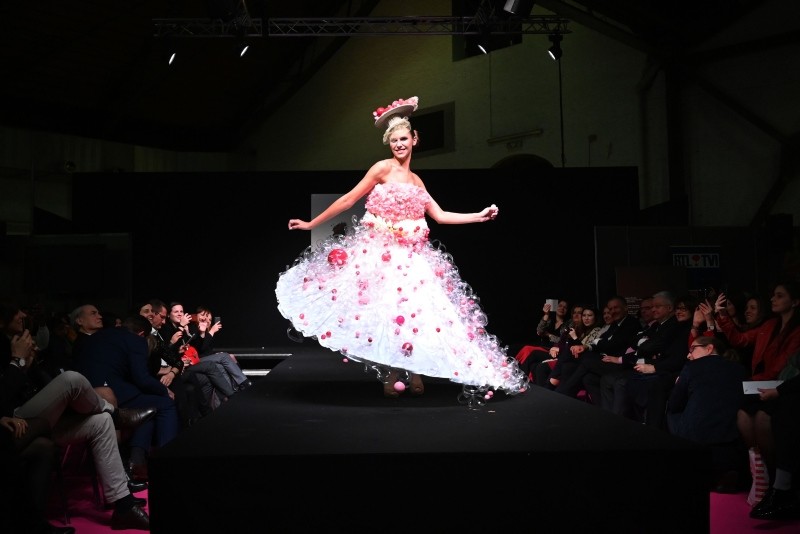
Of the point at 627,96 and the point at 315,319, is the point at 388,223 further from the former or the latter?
the point at 627,96

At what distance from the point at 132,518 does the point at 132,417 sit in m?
0.71

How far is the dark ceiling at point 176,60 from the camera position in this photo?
945cm

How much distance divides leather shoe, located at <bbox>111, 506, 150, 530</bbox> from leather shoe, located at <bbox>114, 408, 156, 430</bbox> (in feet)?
1.75

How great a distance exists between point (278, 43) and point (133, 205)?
440 centimetres

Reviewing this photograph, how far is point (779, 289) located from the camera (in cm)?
423

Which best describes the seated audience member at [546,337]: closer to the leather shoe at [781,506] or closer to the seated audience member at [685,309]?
the seated audience member at [685,309]

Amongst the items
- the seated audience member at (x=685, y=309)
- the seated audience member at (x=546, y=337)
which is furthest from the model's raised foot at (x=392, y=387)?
the seated audience member at (x=546, y=337)

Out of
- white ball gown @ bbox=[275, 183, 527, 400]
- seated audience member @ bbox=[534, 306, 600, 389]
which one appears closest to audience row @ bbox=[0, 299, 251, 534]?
white ball gown @ bbox=[275, 183, 527, 400]

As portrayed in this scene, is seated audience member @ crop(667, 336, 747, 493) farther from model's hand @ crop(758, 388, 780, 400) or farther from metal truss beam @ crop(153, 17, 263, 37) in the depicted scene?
metal truss beam @ crop(153, 17, 263, 37)

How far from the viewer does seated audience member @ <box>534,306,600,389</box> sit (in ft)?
20.4

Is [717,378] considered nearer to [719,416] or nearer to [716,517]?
[719,416]

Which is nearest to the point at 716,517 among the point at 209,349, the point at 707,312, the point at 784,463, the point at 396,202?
the point at 784,463

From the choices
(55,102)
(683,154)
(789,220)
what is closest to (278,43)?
(55,102)

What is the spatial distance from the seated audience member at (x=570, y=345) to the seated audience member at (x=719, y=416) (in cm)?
212
